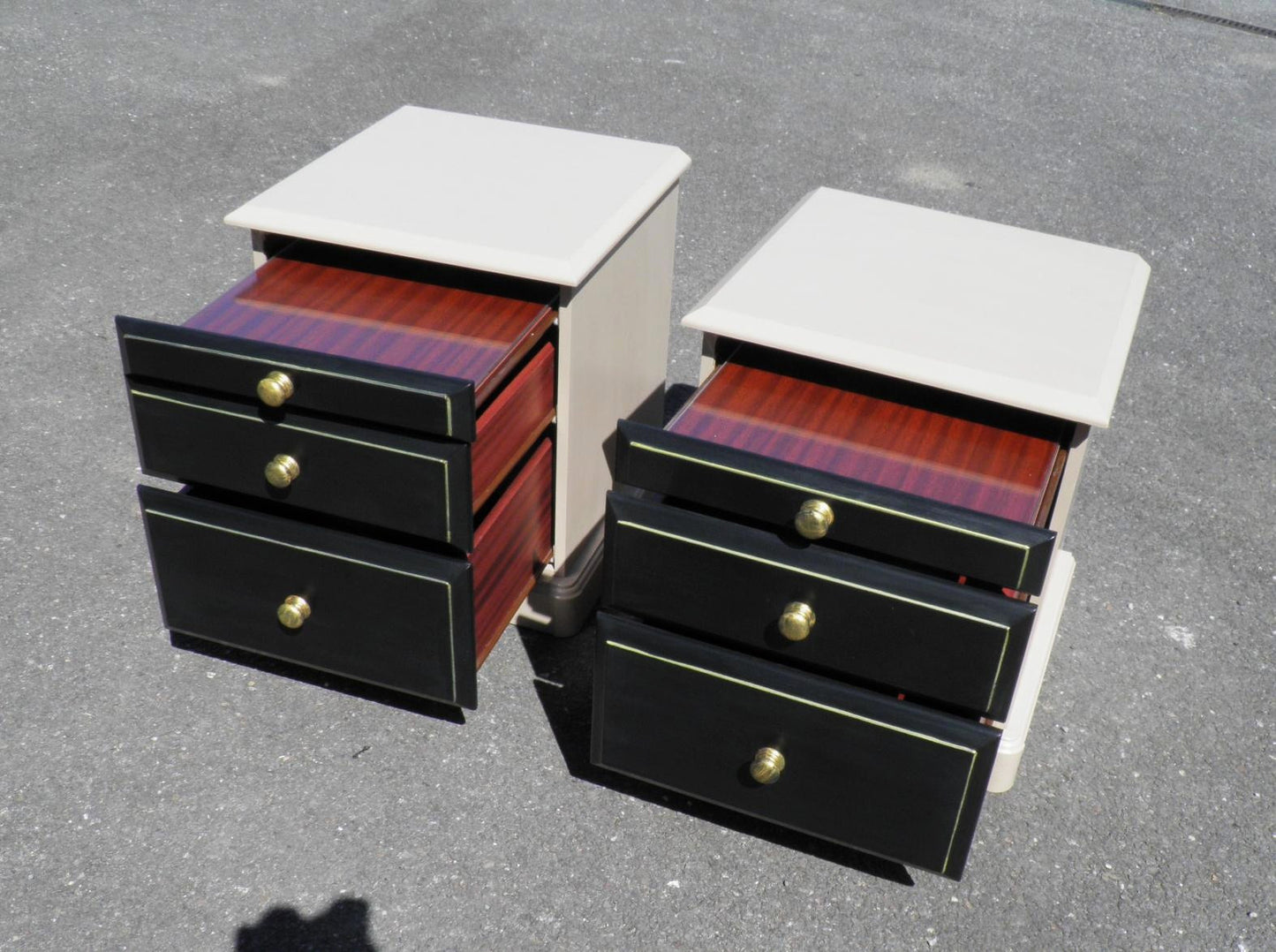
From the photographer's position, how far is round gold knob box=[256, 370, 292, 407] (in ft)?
5.31

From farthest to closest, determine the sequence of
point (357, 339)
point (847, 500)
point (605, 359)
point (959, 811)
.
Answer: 1. point (605, 359)
2. point (357, 339)
3. point (959, 811)
4. point (847, 500)

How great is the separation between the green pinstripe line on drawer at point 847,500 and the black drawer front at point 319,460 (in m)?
0.27

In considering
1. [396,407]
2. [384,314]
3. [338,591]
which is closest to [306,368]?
[396,407]

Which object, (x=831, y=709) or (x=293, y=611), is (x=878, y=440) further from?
(x=293, y=611)

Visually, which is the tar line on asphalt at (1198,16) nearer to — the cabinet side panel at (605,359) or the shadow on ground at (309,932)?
the cabinet side panel at (605,359)

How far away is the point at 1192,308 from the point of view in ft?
10.7

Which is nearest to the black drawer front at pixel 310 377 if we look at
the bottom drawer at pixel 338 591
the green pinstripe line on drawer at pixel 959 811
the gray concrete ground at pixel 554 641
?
the bottom drawer at pixel 338 591

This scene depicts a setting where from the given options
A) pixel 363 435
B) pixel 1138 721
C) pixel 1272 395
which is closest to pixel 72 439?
pixel 363 435

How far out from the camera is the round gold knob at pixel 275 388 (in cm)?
162

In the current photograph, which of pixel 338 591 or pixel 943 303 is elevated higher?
pixel 943 303

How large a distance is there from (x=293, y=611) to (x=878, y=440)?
0.80m

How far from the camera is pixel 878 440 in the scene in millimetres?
1664

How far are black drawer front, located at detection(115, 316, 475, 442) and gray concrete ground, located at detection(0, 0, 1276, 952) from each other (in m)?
0.56

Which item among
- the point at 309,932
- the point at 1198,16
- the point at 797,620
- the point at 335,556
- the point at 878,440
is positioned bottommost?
the point at 1198,16
